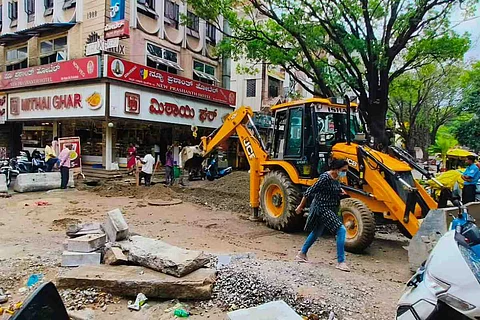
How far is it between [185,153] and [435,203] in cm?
877

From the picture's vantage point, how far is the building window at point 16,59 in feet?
65.5

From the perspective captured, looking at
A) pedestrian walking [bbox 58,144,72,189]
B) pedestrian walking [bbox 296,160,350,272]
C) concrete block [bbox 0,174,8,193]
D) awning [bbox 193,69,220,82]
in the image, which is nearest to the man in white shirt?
→ pedestrian walking [bbox 58,144,72,189]

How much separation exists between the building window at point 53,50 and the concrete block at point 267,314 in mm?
18077

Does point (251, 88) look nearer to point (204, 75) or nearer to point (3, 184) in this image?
point (204, 75)

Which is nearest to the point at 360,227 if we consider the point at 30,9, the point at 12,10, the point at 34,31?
the point at 34,31

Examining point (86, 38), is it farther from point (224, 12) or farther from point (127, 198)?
point (127, 198)

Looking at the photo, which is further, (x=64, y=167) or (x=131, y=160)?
(x=131, y=160)

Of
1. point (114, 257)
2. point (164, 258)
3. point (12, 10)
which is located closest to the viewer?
point (164, 258)

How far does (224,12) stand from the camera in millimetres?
13008

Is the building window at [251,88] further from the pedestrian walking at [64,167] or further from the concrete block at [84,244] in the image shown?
the concrete block at [84,244]

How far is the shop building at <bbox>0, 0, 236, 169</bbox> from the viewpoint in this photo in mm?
15703

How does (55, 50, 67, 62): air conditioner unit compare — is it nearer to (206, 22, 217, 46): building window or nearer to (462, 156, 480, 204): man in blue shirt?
(206, 22, 217, 46): building window

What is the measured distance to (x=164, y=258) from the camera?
14.4 feet

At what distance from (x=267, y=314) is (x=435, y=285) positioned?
141cm
